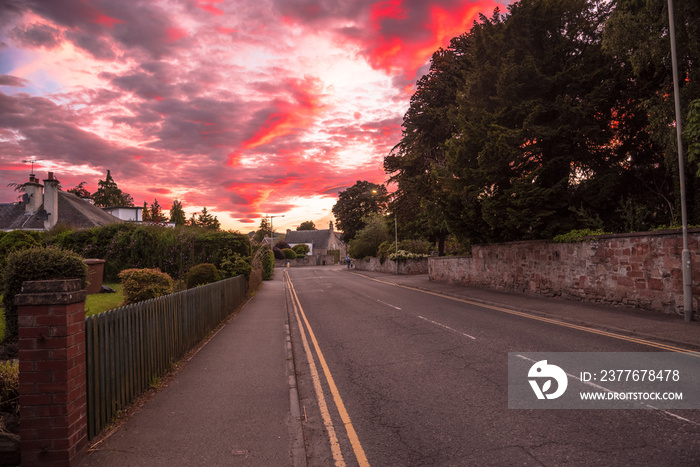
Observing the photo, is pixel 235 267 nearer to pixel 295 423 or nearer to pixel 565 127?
pixel 565 127

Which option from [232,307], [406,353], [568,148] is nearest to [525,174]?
[568,148]

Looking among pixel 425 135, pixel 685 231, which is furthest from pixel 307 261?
pixel 685 231

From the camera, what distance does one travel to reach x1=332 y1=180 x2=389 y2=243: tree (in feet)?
251

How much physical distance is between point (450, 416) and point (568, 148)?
52.9ft

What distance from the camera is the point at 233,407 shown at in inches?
227

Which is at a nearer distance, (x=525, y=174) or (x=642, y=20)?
(x=642, y=20)

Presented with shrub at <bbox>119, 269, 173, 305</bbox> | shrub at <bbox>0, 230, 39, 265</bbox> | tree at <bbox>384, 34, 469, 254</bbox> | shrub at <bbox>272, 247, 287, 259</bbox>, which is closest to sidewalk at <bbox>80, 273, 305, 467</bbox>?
shrub at <bbox>119, 269, 173, 305</bbox>

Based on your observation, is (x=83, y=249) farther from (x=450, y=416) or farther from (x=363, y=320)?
(x=450, y=416)

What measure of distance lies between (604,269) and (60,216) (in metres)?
40.5

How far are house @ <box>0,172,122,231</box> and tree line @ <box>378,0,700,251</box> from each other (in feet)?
106

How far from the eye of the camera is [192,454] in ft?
14.3

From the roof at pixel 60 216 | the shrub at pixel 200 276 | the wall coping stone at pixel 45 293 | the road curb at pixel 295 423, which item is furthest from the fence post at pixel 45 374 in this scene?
the roof at pixel 60 216

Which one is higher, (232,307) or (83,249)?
(83,249)

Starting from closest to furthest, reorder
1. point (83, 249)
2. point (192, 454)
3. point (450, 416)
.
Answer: point (192, 454), point (450, 416), point (83, 249)
